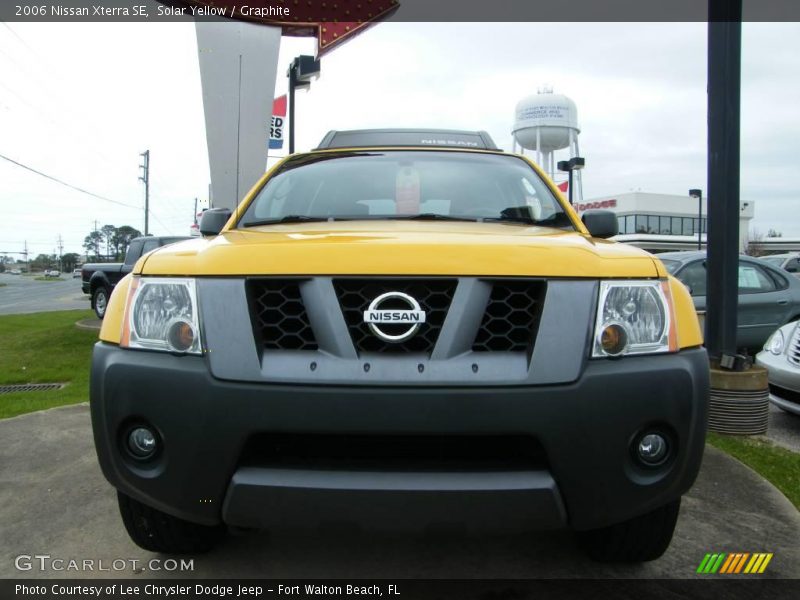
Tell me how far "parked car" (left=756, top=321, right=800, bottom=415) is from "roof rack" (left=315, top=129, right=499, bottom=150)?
2832 millimetres

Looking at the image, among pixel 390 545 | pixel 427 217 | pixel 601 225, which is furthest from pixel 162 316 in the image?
pixel 601 225

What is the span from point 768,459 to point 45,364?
779cm

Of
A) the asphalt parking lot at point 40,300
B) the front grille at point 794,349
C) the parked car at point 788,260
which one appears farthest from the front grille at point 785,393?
the asphalt parking lot at point 40,300

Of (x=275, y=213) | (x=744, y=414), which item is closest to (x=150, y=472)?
(x=275, y=213)

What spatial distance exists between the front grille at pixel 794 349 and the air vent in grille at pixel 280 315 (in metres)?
4.30

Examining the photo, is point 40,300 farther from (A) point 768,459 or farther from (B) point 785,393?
(A) point 768,459

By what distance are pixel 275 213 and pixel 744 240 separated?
205 ft

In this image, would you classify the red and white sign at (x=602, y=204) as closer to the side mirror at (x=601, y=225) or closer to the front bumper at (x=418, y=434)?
the side mirror at (x=601, y=225)

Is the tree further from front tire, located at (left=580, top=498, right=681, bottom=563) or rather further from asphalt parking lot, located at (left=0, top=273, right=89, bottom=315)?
front tire, located at (left=580, top=498, right=681, bottom=563)

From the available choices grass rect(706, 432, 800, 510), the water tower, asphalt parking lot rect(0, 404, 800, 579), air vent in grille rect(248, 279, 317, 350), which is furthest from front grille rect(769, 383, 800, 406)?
the water tower

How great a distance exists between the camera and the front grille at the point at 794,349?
4637 mm

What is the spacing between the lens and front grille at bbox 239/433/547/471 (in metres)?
1.80

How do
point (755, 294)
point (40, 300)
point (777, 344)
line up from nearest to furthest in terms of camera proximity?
point (777, 344)
point (755, 294)
point (40, 300)

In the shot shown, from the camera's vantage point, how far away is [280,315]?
1892 millimetres
